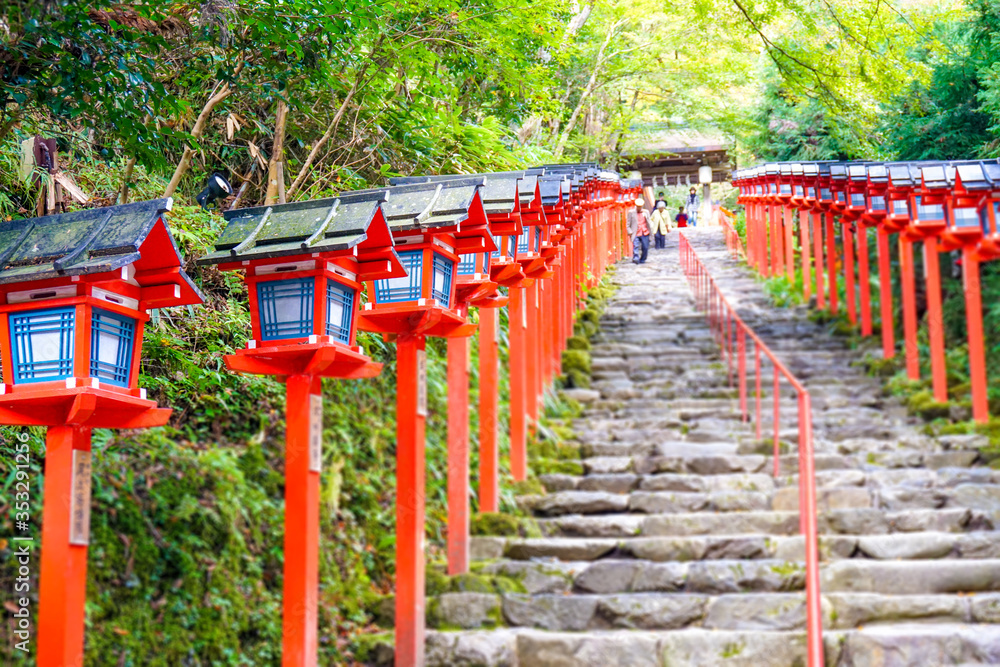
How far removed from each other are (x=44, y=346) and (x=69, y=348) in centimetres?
10

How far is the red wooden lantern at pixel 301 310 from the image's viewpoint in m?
4.07

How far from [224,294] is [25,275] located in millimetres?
2354

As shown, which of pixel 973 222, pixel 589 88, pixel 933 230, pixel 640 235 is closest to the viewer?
pixel 973 222

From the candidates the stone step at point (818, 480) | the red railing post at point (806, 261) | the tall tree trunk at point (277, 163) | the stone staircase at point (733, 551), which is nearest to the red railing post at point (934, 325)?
the stone staircase at point (733, 551)

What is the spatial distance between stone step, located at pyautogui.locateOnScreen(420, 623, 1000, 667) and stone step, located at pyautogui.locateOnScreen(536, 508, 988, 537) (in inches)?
49.3

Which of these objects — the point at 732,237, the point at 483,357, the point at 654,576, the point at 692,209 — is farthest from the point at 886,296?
the point at 692,209

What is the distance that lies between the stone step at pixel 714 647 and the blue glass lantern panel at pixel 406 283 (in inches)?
91.1

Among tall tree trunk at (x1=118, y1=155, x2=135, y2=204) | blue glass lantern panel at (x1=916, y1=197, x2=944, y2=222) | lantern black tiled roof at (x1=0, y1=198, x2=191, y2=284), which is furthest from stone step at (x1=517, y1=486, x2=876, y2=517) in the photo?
lantern black tiled roof at (x1=0, y1=198, x2=191, y2=284)

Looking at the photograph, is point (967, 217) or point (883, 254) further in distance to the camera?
point (883, 254)

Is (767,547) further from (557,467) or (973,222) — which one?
(973,222)

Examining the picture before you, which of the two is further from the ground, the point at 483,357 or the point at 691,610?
the point at 483,357

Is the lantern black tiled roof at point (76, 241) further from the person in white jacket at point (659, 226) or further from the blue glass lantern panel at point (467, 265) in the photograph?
the person in white jacket at point (659, 226)

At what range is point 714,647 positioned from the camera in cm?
557

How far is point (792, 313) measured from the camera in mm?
13836
